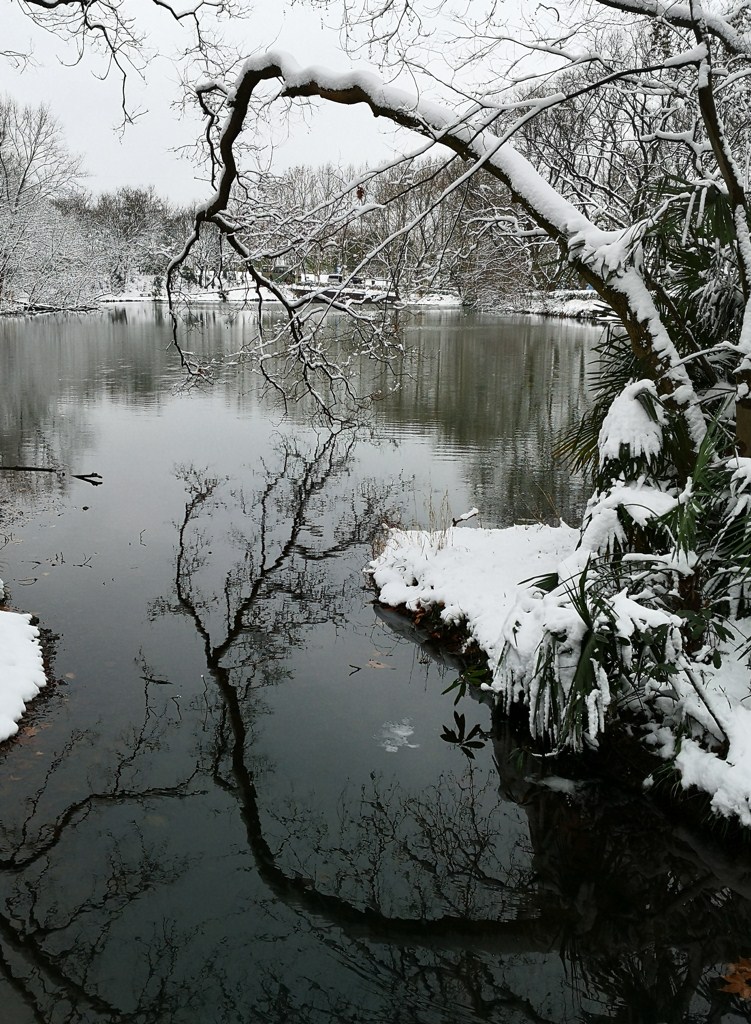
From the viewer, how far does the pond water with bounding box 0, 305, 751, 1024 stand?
3781 millimetres

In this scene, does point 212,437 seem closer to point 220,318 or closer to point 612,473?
point 612,473

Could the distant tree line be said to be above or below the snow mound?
above

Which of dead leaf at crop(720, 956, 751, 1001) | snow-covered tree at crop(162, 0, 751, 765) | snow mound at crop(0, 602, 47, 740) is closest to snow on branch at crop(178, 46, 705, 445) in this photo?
snow-covered tree at crop(162, 0, 751, 765)

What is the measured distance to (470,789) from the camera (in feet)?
17.7

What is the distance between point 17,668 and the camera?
6.34m

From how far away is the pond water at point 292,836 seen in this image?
3781mm

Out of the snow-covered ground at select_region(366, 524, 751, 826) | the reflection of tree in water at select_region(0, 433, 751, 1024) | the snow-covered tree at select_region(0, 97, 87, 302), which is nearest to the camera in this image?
the reflection of tree in water at select_region(0, 433, 751, 1024)

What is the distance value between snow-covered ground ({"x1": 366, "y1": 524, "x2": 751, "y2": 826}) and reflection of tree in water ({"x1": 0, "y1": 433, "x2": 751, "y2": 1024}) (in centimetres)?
45

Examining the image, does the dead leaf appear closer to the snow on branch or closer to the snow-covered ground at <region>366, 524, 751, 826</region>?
the snow-covered ground at <region>366, 524, 751, 826</region>

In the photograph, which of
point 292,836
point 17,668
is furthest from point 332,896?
point 17,668

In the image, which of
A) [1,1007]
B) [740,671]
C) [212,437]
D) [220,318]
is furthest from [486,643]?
[220,318]

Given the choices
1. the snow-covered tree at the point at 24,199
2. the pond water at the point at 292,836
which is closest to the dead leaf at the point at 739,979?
the pond water at the point at 292,836

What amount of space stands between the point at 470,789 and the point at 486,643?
1.66 metres

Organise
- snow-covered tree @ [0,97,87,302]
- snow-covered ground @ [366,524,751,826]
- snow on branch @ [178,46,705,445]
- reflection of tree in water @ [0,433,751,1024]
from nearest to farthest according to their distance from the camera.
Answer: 1. reflection of tree in water @ [0,433,751,1024]
2. snow-covered ground @ [366,524,751,826]
3. snow on branch @ [178,46,705,445]
4. snow-covered tree @ [0,97,87,302]
